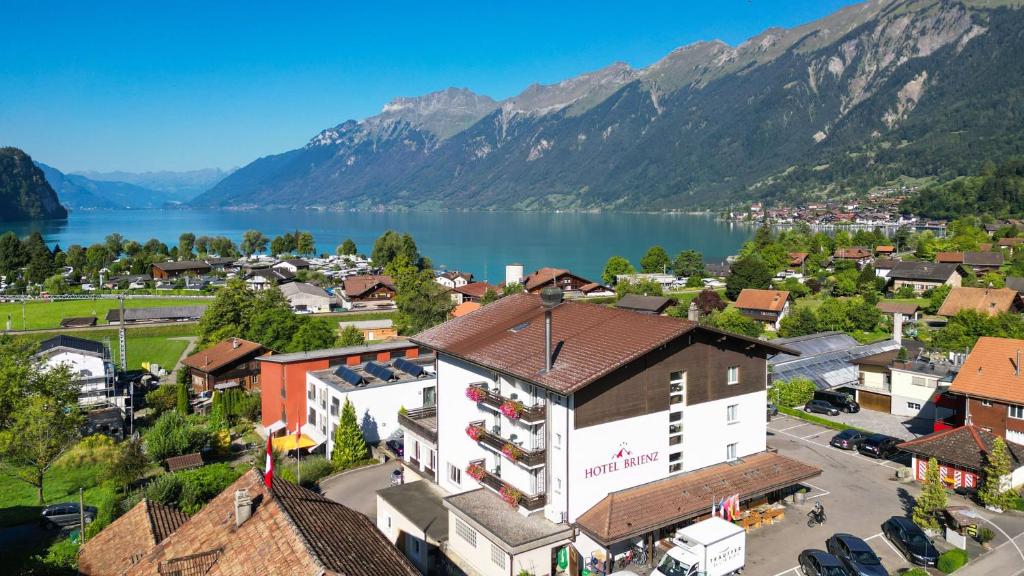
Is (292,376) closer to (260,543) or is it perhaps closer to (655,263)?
(260,543)

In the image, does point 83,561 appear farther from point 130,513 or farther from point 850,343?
point 850,343

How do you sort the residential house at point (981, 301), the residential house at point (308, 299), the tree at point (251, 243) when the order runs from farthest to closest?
the tree at point (251, 243) → the residential house at point (308, 299) → the residential house at point (981, 301)

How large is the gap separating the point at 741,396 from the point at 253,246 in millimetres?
129862

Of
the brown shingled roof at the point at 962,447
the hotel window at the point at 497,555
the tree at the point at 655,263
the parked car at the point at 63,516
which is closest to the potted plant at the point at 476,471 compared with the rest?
the hotel window at the point at 497,555

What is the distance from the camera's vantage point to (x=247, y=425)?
115 feet

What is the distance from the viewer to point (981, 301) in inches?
2233

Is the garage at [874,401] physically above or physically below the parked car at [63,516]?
above

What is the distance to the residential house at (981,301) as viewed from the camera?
182ft

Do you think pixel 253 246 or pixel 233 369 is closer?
pixel 233 369

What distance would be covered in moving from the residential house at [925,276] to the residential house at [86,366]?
243 ft

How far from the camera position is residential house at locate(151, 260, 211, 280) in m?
102

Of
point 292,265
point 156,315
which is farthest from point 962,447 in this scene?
point 292,265

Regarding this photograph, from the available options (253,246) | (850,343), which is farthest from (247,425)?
(253,246)

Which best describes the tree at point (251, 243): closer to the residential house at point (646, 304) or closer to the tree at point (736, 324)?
the residential house at point (646, 304)
